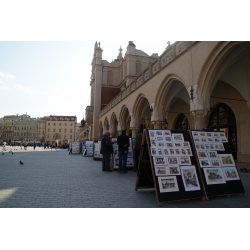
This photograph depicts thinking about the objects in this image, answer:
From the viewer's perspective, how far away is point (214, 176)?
183 inches

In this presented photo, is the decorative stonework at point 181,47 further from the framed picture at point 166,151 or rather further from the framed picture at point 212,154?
the framed picture at point 166,151

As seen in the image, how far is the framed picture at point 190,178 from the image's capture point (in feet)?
14.2

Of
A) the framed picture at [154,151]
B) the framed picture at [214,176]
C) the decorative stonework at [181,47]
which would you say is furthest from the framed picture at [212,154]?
the decorative stonework at [181,47]

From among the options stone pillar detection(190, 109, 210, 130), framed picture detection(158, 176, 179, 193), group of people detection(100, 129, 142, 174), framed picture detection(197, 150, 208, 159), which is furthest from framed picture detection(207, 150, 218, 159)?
group of people detection(100, 129, 142, 174)

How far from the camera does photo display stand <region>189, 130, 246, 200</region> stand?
4.56 metres

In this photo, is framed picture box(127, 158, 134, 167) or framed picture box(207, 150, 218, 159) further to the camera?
framed picture box(127, 158, 134, 167)

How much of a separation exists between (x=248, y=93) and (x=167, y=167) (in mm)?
8186

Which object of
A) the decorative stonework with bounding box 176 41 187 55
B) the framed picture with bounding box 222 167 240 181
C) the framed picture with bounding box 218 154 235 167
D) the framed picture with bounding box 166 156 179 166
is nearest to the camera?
the framed picture with bounding box 166 156 179 166

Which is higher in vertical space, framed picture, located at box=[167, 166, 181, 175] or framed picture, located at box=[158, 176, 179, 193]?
framed picture, located at box=[167, 166, 181, 175]

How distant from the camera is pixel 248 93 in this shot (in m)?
10.1

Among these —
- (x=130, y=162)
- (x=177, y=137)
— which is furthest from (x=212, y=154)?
(x=130, y=162)

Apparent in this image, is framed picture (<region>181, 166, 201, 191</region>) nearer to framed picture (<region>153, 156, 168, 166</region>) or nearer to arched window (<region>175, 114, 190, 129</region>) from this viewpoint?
framed picture (<region>153, 156, 168, 166</region>)

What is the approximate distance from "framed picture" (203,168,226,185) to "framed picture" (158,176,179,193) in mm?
853
